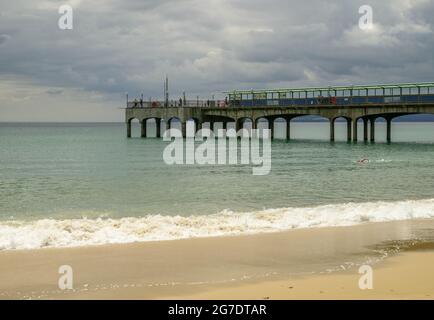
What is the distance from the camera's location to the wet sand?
852cm

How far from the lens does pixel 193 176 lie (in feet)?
96.4

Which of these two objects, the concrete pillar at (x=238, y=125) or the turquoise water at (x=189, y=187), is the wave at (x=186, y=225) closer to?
the turquoise water at (x=189, y=187)

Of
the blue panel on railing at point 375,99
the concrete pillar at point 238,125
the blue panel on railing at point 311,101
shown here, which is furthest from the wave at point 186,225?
the concrete pillar at point 238,125

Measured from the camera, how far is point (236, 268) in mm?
10039

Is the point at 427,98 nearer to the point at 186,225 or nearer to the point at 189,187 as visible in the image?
the point at 189,187

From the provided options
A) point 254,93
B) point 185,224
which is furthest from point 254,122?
point 185,224

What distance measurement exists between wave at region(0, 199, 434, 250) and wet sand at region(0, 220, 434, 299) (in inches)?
31.6

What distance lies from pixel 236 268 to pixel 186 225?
4.83m

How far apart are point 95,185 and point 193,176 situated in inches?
209

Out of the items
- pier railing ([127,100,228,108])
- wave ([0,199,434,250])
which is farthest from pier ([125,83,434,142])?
wave ([0,199,434,250])

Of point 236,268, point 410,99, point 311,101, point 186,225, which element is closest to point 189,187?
point 186,225

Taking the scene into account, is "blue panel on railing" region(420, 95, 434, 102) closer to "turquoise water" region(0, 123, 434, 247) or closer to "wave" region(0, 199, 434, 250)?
"turquoise water" region(0, 123, 434, 247)
